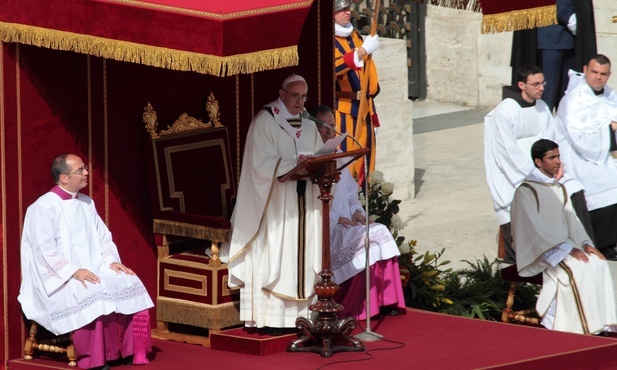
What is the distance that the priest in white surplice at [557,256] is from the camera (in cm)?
1327

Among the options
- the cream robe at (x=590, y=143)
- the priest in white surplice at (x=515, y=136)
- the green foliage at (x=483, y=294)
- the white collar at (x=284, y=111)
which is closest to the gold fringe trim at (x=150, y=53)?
the white collar at (x=284, y=111)

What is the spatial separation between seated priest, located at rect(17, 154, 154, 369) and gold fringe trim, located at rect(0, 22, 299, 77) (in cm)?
75

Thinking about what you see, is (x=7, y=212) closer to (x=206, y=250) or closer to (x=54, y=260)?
(x=54, y=260)

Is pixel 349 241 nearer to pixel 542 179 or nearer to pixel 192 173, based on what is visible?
pixel 192 173

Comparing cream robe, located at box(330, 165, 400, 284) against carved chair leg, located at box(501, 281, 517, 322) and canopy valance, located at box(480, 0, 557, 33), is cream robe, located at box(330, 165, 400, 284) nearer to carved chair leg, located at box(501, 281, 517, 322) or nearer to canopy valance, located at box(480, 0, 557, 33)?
carved chair leg, located at box(501, 281, 517, 322)

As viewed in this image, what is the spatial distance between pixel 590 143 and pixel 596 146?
58 millimetres

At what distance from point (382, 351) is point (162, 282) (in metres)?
1.62

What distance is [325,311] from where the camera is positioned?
12.1m

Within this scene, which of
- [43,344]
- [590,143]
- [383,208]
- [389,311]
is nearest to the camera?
[43,344]

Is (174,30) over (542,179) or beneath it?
over

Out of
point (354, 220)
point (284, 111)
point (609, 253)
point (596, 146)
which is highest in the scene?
point (284, 111)

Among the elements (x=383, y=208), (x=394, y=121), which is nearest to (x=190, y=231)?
(x=383, y=208)

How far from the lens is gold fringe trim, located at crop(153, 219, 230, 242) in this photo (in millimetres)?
12461

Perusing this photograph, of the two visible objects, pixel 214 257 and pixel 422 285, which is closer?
pixel 214 257
